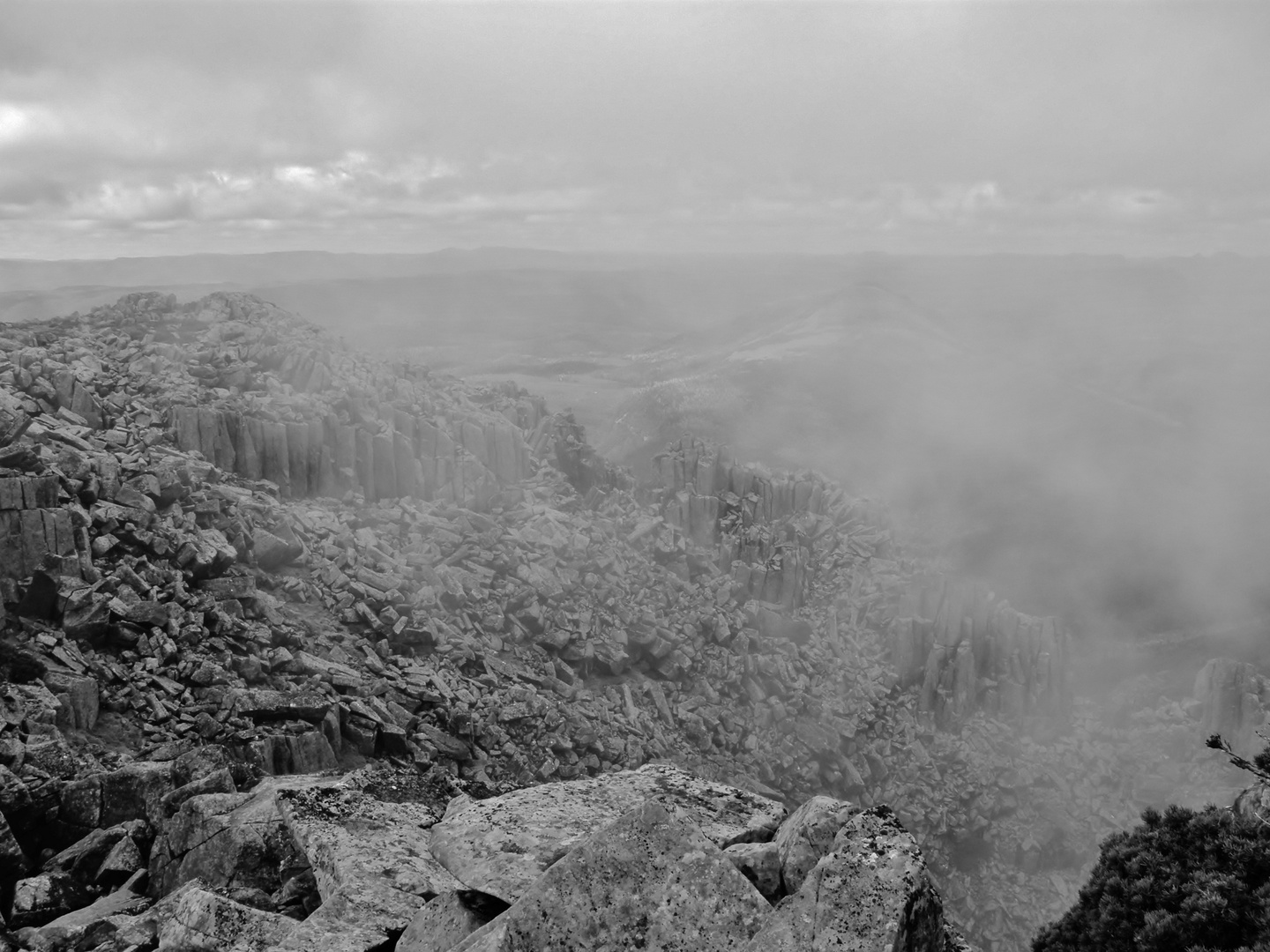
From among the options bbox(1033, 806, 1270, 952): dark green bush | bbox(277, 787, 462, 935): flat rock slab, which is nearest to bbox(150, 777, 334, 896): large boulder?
bbox(277, 787, 462, 935): flat rock slab

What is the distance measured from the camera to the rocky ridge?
21172 millimetres

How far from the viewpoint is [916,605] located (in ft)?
202

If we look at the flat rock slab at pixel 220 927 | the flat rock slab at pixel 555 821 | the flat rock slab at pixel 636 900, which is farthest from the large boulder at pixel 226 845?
the flat rock slab at pixel 636 900

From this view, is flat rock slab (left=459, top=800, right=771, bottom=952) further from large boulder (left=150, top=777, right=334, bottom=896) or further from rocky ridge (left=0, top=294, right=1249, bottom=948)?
large boulder (left=150, top=777, right=334, bottom=896)

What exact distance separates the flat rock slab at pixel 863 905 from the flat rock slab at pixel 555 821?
3225 mm

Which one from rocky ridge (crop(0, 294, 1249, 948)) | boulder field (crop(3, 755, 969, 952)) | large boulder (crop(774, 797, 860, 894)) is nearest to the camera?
boulder field (crop(3, 755, 969, 952))

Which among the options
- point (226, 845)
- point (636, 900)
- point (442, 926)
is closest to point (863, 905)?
point (636, 900)

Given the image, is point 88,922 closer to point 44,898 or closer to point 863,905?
point 44,898

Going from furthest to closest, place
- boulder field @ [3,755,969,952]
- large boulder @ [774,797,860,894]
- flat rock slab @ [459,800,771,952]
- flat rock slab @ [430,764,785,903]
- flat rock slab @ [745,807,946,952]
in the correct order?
flat rock slab @ [430,764,785,903], large boulder @ [774,797,860,894], boulder field @ [3,755,969,952], flat rock slab @ [459,800,771,952], flat rock slab @ [745,807,946,952]

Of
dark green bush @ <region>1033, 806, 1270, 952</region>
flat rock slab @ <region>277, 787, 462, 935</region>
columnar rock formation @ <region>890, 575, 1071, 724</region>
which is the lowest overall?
columnar rock formation @ <region>890, 575, 1071, 724</region>

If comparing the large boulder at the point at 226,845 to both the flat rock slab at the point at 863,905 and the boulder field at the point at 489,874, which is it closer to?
the boulder field at the point at 489,874

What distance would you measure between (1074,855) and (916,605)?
1793cm

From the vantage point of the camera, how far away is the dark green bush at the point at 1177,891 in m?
17.4

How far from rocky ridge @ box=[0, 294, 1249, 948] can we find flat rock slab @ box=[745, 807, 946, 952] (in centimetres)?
200
